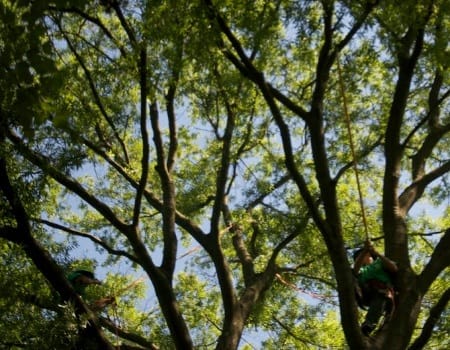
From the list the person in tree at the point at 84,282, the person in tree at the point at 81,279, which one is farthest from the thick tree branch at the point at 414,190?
the person in tree at the point at 81,279

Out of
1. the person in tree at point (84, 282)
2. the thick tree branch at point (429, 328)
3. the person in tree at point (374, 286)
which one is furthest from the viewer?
the person in tree at point (84, 282)

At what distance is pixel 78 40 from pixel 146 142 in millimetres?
2877

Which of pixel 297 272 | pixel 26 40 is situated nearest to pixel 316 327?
pixel 297 272

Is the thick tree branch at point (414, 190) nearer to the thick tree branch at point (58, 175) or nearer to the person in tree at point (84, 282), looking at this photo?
the thick tree branch at point (58, 175)

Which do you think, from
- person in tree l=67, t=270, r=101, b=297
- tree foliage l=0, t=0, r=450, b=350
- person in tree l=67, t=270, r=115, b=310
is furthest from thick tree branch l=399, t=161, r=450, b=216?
person in tree l=67, t=270, r=101, b=297

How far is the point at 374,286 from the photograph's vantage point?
5.79m

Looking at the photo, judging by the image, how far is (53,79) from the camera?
2.68 metres

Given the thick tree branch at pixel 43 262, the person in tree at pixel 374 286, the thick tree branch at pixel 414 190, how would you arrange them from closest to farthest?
the thick tree branch at pixel 43 262 < the person in tree at pixel 374 286 < the thick tree branch at pixel 414 190

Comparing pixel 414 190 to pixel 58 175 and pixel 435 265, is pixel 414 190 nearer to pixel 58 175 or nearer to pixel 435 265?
pixel 435 265

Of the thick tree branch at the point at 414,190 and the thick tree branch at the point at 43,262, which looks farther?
the thick tree branch at the point at 414,190

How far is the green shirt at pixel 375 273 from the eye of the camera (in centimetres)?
548

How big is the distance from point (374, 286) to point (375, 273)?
0.70ft

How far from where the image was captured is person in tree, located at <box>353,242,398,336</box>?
539 centimetres

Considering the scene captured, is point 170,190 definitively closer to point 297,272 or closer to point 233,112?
point 233,112
